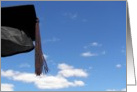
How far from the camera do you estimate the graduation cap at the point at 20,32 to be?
1713 mm

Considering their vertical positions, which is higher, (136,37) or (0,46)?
(136,37)

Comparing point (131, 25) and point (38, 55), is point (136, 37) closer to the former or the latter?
point (131, 25)

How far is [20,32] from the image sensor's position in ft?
5.90

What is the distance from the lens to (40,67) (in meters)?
1.70

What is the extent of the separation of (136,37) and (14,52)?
774 millimetres

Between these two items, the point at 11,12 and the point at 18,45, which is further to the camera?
the point at 11,12

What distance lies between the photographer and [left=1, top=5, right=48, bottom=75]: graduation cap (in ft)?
5.62

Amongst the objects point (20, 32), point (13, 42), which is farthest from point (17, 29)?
point (13, 42)

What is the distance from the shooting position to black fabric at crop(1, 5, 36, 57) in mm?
1718

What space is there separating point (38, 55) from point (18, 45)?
138mm

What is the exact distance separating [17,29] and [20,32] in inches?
1.5

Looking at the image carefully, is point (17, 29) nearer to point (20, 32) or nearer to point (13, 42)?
point (20, 32)

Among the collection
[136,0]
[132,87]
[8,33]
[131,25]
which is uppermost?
[136,0]

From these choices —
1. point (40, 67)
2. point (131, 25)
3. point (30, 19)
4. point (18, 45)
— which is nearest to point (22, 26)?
point (30, 19)
